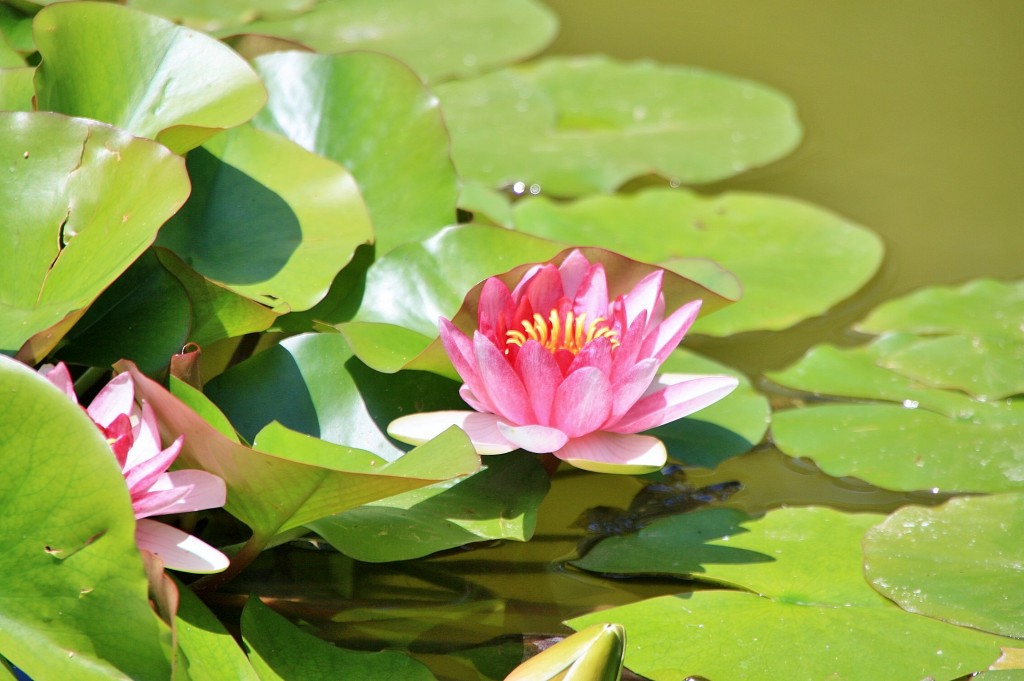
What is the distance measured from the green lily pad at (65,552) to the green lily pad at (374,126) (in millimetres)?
668

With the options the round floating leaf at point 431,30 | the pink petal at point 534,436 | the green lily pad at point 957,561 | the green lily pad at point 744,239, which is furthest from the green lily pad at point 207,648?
the round floating leaf at point 431,30

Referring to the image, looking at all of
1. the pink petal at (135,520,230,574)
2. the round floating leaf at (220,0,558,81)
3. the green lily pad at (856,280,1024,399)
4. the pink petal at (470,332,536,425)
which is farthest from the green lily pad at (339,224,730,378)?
the round floating leaf at (220,0,558,81)

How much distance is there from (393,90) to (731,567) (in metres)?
0.88

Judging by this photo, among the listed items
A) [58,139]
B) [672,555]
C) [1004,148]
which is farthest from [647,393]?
[1004,148]

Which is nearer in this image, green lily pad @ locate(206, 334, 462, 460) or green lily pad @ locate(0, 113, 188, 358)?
green lily pad @ locate(0, 113, 188, 358)

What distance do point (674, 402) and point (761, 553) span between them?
0.24 meters

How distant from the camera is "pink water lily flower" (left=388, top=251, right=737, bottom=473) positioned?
1126 mm

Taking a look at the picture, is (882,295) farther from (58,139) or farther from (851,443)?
(58,139)

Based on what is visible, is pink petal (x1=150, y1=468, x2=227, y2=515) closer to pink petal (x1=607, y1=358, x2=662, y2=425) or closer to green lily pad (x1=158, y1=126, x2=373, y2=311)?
green lily pad (x1=158, y1=126, x2=373, y2=311)

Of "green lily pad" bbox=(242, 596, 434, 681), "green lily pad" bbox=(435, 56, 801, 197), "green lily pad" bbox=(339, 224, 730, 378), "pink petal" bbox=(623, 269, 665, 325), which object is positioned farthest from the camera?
"green lily pad" bbox=(435, 56, 801, 197)

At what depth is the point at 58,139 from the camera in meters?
1.13

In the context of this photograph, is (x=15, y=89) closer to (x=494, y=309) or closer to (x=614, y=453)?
(x=494, y=309)

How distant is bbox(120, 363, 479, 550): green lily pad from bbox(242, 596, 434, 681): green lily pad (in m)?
0.11

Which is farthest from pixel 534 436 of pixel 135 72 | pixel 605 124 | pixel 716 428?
pixel 605 124
